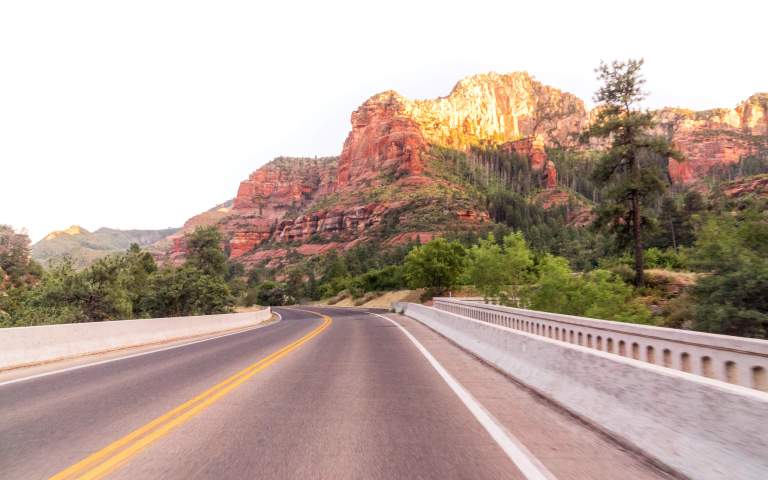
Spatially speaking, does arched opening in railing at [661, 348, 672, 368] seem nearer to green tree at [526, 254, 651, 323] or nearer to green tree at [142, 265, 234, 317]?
green tree at [526, 254, 651, 323]

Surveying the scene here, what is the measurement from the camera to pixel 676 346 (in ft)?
27.3

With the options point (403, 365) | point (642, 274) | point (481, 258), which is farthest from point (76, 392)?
point (481, 258)

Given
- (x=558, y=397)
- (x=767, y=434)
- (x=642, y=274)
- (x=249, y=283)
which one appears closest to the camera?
(x=767, y=434)

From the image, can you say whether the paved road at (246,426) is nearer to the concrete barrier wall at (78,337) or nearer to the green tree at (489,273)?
the concrete barrier wall at (78,337)

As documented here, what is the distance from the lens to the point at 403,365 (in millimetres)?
11930

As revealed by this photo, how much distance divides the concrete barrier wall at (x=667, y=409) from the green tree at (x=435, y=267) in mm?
58679

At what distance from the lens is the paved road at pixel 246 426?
460cm

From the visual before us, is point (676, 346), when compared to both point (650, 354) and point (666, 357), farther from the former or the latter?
point (650, 354)

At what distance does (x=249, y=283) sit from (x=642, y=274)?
420 ft

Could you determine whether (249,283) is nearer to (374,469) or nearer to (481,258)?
(481,258)

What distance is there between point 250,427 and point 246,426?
0.07 metres

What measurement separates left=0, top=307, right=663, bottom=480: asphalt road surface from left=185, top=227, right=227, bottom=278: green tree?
58.7m

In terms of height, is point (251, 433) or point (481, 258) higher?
point (481, 258)

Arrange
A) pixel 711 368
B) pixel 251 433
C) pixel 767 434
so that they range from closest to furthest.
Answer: pixel 767 434
pixel 251 433
pixel 711 368
